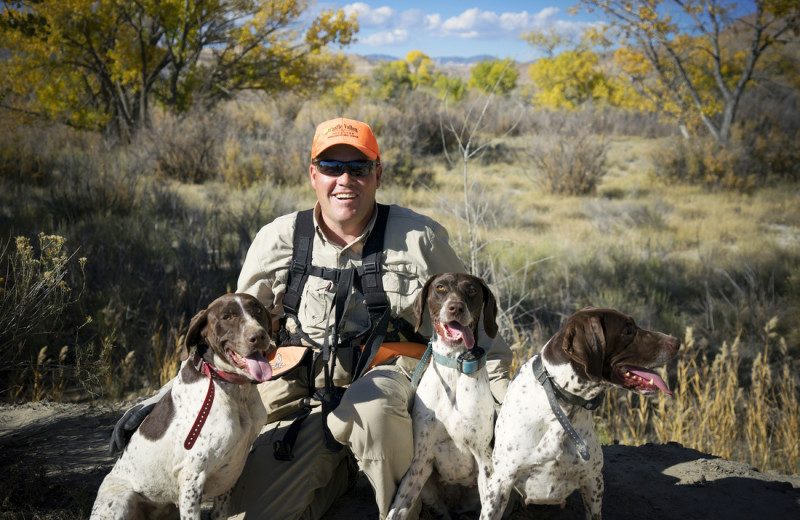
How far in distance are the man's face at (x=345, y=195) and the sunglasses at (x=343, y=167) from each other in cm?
2

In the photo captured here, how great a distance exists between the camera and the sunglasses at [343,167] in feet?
10.9

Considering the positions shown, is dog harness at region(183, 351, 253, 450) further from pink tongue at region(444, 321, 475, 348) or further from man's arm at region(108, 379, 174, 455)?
pink tongue at region(444, 321, 475, 348)

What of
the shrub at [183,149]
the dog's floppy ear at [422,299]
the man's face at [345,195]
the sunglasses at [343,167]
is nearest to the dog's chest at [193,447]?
the dog's floppy ear at [422,299]

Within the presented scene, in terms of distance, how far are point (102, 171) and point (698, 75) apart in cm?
1803

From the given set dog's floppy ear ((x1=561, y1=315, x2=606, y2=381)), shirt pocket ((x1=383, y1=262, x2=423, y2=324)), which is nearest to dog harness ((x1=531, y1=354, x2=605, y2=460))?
dog's floppy ear ((x1=561, y1=315, x2=606, y2=381))

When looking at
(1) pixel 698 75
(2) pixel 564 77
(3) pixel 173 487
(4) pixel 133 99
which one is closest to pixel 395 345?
(3) pixel 173 487

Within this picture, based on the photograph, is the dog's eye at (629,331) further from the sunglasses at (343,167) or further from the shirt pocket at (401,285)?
the sunglasses at (343,167)

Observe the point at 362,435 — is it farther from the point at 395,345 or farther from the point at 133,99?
the point at 133,99

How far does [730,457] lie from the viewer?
4312mm

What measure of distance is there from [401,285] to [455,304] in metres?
0.66

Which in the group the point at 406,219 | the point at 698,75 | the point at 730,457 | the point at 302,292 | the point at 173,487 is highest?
the point at 698,75

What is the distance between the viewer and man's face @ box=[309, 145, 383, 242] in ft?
10.8

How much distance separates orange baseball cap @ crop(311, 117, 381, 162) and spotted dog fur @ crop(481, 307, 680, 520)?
1.40 metres

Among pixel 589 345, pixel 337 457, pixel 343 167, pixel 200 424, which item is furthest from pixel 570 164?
pixel 200 424
